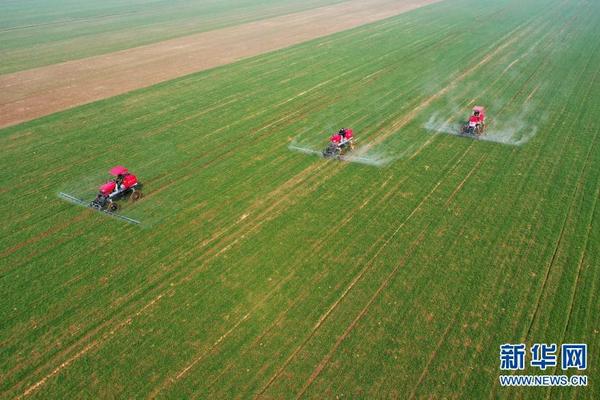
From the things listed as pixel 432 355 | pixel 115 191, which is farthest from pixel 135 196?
pixel 432 355

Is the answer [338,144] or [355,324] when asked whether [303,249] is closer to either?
[355,324]

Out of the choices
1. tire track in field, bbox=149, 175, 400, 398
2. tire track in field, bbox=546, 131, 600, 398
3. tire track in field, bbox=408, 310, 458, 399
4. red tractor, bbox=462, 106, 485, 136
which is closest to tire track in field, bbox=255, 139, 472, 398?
tire track in field, bbox=149, 175, 400, 398

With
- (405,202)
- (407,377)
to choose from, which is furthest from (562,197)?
(407,377)

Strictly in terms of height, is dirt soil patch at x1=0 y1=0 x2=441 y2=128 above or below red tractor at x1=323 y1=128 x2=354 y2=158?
above

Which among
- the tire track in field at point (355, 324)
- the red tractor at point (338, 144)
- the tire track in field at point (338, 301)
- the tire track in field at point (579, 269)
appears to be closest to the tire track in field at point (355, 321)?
the tire track in field at point (355, 324)

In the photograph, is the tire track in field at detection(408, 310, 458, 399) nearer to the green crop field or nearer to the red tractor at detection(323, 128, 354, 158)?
the green crop field
